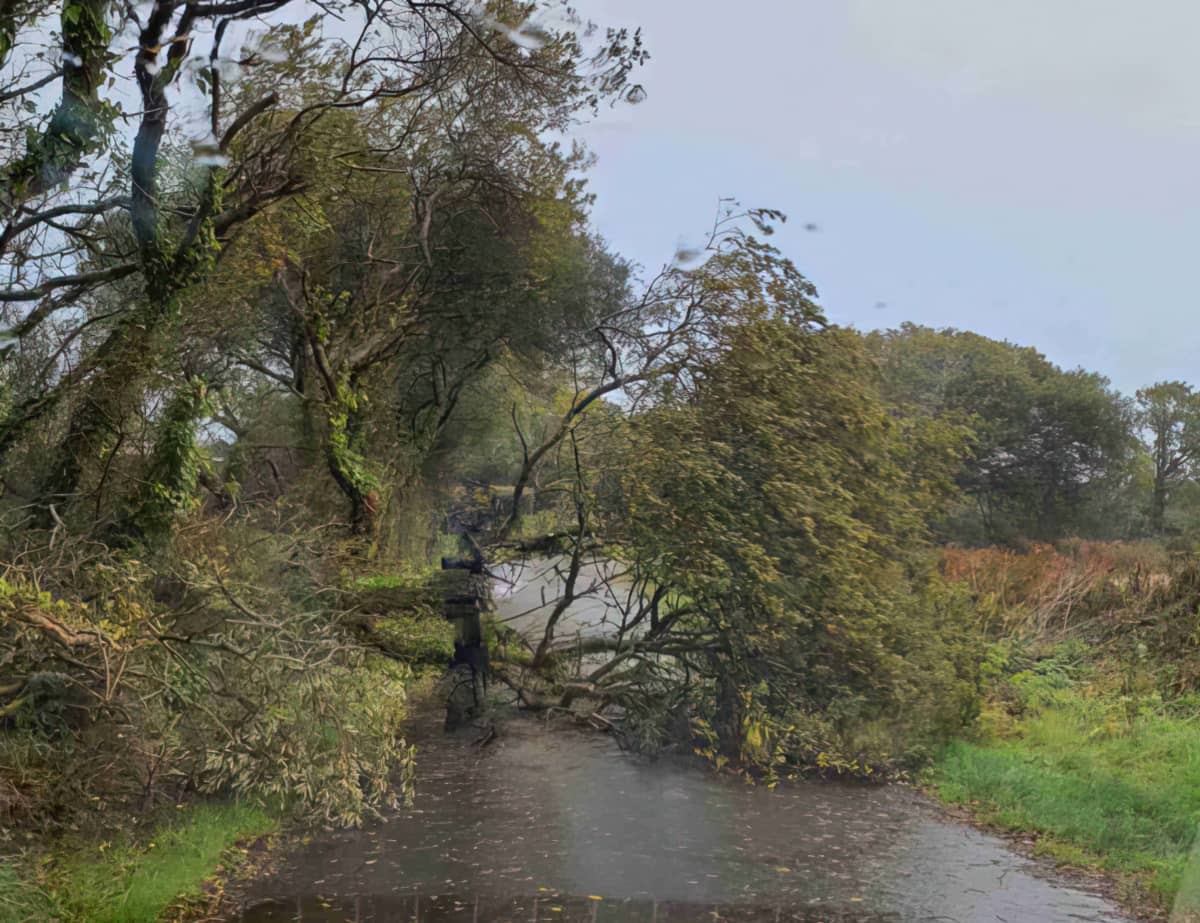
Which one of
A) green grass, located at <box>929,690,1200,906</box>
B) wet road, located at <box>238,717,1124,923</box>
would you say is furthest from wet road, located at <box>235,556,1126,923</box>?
green grass, located at <box>929,690,1200,906</box>

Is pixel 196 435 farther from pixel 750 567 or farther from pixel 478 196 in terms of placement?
pixel 478 196

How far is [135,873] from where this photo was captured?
7.97 metres

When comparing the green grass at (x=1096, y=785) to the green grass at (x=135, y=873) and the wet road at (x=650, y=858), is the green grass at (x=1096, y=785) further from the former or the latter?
the green grass at (x=135, y=873)

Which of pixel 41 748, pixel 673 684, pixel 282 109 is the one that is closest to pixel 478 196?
pixel 282 109

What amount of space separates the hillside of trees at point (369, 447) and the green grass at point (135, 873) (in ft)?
1.17

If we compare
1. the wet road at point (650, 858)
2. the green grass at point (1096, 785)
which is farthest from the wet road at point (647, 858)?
the green grass at point (1096, 785)

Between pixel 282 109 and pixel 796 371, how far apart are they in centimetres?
702

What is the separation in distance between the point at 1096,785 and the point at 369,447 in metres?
12.1

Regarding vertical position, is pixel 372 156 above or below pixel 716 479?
above

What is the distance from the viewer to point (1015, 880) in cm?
883

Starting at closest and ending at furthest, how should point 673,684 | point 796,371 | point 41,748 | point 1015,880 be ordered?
point 41,748 < point 1015,880 < point 796,371 < point 673,684

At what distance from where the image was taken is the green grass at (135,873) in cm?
637

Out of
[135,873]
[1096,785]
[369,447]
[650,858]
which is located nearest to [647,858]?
[650,858]

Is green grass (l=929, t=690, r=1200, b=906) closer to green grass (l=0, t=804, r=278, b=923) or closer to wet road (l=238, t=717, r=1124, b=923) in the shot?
wet road (l=238, t=717, r=1124, b=923)
